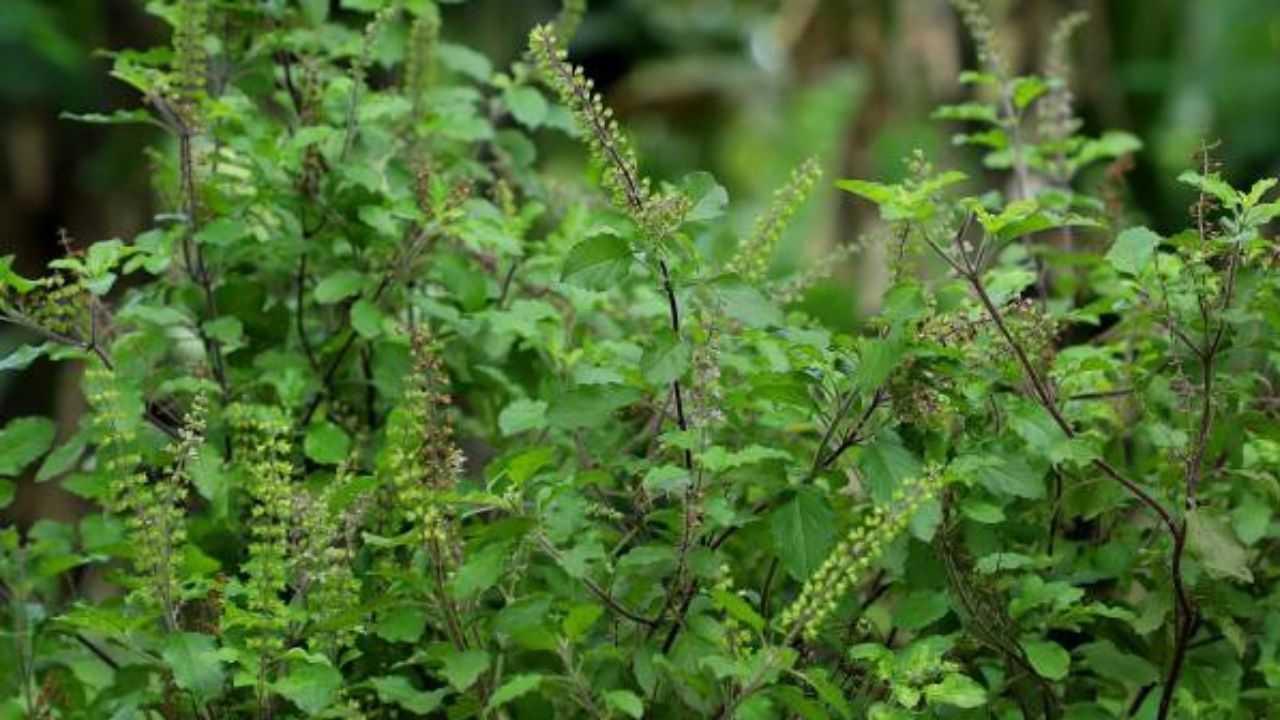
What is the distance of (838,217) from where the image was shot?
30.6 ft

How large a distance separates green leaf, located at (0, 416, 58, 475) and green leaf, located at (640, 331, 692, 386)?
3.06ft

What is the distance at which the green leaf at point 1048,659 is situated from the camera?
201 centimetres

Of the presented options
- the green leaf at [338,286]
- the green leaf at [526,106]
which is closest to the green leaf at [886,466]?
the green leaf at [338,286]

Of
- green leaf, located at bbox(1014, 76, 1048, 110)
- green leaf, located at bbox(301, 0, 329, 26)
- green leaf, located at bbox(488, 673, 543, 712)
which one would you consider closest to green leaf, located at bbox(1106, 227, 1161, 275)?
green leaf, located at bbox(1014, 76, 1048, 110)

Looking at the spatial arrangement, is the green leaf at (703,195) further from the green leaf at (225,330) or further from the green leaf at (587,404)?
the green leaf at (225,330)

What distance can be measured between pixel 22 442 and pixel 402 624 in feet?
2.33

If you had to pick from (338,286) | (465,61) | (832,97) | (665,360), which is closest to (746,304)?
(665,360)

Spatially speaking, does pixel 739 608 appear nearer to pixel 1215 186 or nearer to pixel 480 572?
pixel 480 572

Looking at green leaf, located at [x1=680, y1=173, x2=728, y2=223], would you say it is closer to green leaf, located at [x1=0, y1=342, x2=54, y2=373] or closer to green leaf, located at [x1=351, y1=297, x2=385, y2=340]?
green leaf, located at [x1=351, y1=297, x2=385, y2=340]

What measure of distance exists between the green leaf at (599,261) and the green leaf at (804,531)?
0.33 m

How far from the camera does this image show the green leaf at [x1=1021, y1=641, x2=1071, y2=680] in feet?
6.59

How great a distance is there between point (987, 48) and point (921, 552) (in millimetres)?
928

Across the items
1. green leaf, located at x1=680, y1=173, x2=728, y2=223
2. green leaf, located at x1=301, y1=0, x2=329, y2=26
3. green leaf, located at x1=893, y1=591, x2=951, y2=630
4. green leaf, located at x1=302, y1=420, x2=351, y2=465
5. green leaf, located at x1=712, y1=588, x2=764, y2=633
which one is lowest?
green leaf, located at x1=893, y1=591, x2=951, y2=630

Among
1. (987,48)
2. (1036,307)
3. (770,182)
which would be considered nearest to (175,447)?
(1036,307)
